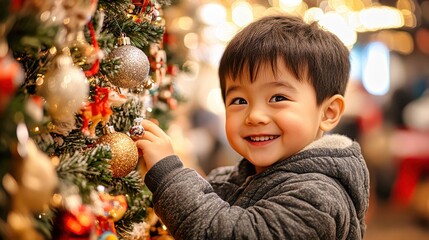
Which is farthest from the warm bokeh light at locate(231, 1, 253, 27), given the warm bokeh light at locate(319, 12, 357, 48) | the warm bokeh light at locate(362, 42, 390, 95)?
the warm bokeh light at locate(362, 42, 390, 95)

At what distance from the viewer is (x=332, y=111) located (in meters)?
1.41

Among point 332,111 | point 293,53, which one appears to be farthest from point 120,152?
point 332,111

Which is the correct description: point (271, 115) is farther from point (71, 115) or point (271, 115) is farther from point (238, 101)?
point (71, 115)

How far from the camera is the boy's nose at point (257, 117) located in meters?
1.29

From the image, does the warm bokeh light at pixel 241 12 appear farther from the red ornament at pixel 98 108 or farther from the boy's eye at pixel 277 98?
the red ornament at pixel 98 108

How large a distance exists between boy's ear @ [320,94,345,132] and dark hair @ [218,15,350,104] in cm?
2

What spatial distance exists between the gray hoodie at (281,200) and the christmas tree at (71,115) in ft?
0.35

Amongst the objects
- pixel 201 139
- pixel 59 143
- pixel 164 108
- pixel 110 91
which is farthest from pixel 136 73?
pixel 201 139

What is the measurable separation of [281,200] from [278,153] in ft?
0.54

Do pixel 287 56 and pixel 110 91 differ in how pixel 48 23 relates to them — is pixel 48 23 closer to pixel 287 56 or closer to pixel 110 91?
pixel 110 91

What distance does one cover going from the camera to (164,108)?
1.94 meters

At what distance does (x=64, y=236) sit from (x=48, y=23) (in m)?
0.31

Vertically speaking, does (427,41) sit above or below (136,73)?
below

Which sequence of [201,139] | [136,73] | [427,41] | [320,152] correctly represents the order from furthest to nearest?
1. [427,41]
2. [201,139]
3. [320,152]
4. [136,73]
